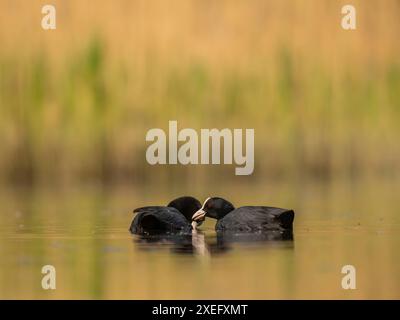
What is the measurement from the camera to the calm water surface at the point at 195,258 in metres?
14.3

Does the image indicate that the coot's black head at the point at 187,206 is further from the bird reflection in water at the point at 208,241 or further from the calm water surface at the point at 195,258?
the bird reflection in water at the point at 208,241

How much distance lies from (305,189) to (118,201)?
749 centimetres

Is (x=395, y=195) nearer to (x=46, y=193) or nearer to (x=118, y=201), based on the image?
(x=118, y=201)

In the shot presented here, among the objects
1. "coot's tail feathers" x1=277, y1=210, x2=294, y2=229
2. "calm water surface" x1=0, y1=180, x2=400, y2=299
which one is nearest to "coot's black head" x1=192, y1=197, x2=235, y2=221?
"calm water surface" x1=0, y1=180, x2=400, y2=299

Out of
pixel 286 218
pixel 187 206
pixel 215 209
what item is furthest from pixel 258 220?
pixel 187 206

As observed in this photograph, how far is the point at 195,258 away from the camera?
53.5 feet

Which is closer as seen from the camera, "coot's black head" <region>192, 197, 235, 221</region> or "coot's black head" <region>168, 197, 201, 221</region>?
"coot's black head" <region>192, 197, 235, 221</region>

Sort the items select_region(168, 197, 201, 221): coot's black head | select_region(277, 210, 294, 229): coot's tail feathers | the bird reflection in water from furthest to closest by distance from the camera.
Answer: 1. select_region(168, 197, 201, 221): coot's black head
2. select_region(277, 210, 294, 229): coot's tail feathers
3. the bird reflection in water

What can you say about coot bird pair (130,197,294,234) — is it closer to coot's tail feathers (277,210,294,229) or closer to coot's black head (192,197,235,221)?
coot's tail feathers (277,210,294,229)

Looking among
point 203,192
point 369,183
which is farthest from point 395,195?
point 369,183

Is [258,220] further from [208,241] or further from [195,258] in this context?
[195,258]

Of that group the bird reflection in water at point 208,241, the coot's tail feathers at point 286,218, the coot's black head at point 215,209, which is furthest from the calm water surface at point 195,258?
the coot's black head at point 215,209

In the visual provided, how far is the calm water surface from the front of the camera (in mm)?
14328

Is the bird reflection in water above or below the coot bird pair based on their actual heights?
below
